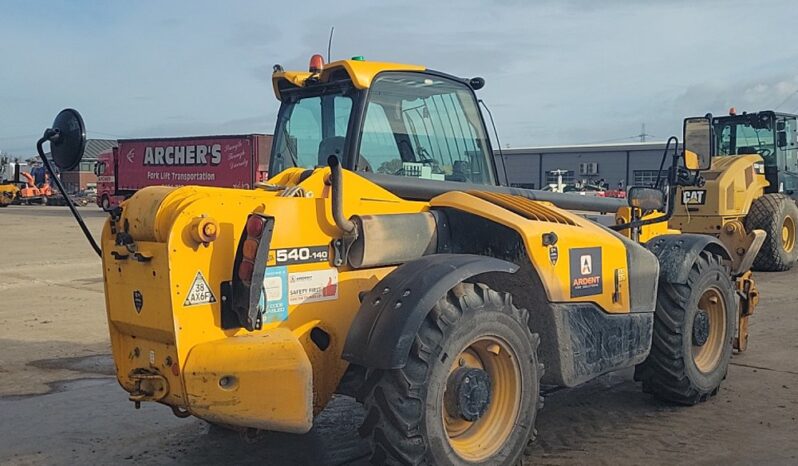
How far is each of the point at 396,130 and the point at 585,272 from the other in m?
1.41

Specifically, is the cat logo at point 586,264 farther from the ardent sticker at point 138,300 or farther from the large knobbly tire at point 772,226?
the large knobbly tire at point 772,226

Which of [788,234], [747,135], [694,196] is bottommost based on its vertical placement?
[788,234]

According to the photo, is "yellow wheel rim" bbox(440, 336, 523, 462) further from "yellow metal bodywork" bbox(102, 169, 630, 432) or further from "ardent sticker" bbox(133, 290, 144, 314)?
"ardent sticker" bbox(133, 290, 144, 314)

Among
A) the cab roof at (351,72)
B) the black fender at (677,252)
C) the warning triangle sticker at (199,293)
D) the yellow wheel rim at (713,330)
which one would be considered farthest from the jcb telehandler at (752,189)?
the warning triangle sticker at (199,293)

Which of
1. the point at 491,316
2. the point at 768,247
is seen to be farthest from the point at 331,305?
the point at 768,247

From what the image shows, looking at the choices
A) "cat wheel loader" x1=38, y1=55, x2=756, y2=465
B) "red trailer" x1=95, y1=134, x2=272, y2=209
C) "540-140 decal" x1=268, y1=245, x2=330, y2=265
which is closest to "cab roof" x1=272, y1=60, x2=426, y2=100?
"cat wheel loader" x1=38, y1=55, x2=756, y2=465

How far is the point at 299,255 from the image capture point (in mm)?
3904

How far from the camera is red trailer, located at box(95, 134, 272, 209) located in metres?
31.4

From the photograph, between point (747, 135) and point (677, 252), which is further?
point (747, 135)

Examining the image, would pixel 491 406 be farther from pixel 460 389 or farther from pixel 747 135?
pixel 747 135

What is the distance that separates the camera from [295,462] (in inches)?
185

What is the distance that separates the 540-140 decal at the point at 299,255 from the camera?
3.81 meters

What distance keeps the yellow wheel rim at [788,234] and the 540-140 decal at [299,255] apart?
12.8 m

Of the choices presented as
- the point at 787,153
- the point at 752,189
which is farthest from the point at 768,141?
the point at 752,189
